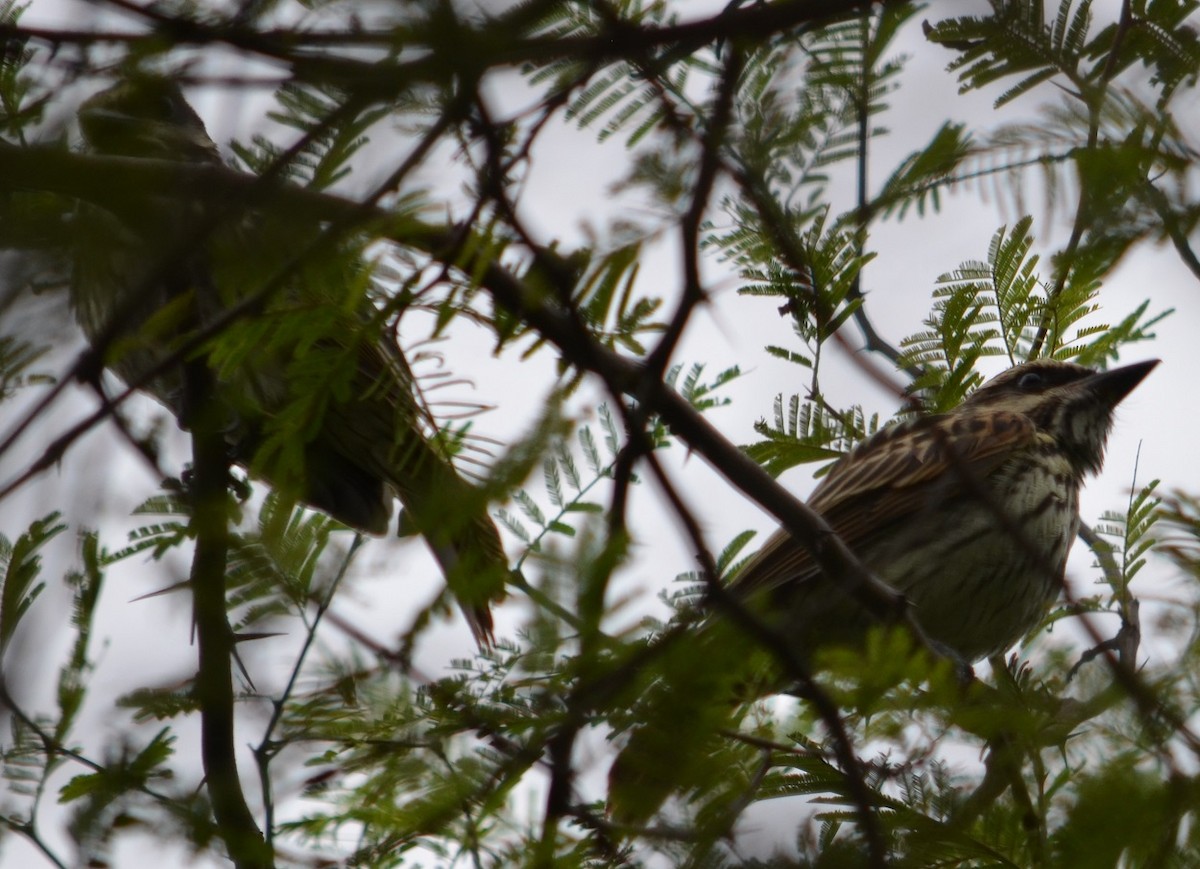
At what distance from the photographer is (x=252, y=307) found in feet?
9.27

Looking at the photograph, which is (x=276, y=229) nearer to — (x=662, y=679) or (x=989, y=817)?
(x=662, y=679)

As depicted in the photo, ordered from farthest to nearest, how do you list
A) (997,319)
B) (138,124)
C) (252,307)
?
(997,319) < (138,124) < (252,307)

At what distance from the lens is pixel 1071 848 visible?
2500mm

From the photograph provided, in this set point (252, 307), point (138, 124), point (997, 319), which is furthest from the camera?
point (997, 319)

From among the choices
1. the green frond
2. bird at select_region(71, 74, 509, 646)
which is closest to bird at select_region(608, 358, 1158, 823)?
bird at select_region(71, 74, 509, 646)

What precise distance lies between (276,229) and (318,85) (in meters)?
0.28

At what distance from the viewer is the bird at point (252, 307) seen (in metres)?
2.37

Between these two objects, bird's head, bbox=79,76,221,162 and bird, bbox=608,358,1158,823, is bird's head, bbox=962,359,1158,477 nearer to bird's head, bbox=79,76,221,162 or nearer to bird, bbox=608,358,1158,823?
bird, bbox=608,358,1158,823

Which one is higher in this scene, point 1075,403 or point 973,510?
point 1075,403

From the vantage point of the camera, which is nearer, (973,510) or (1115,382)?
(973,510)

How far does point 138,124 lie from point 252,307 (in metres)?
0.74

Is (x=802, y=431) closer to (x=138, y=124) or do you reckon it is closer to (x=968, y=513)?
(x=968, y=513)

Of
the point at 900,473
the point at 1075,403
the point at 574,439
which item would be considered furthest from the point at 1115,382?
the point at 574,439

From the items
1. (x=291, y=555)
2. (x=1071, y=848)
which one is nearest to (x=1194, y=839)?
(x=1071, y=848)
